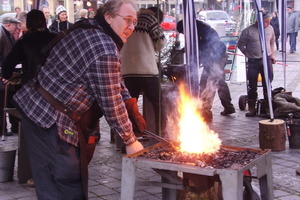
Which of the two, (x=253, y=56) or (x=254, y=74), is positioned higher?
(x=253, y=56)

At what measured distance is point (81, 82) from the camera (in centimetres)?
296

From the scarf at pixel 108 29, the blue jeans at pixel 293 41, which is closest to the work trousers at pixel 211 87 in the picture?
the scarf at pixel 108 29

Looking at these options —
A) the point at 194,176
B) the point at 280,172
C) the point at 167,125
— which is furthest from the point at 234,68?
the point at 194,176

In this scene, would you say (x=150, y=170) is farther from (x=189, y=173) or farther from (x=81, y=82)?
(x=81, y=82)

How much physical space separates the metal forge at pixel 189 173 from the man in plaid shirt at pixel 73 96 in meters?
0.13

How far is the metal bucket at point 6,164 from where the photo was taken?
5152 millimetres

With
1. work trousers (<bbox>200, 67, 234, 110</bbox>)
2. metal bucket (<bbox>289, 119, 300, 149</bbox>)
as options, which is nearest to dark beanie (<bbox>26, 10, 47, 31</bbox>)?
metal bucket (<bbox>289, 119, 300, 149</bbox>)

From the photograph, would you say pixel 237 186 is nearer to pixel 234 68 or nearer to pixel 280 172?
pixel 280 172

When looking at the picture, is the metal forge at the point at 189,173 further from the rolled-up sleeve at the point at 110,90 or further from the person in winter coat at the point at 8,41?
the person in winter coat at the point at 8,41

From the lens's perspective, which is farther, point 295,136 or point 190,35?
point 295,136

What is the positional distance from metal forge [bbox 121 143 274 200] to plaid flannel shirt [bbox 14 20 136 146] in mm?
240

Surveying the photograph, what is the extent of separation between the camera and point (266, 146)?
20.7ft

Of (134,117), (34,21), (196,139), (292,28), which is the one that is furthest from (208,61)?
(292,28)

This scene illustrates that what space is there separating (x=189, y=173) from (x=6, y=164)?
8.19ft
